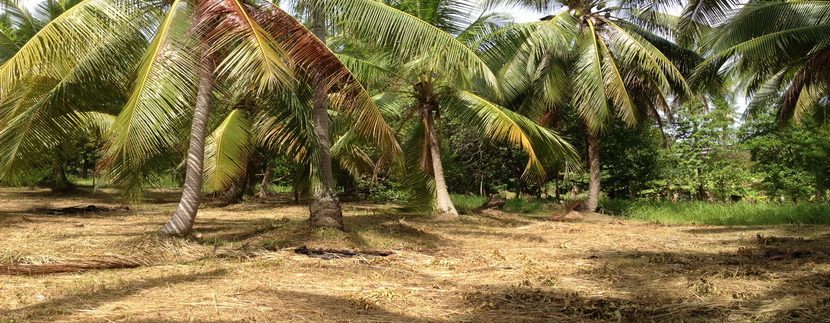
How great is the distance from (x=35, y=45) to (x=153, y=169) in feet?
10.0

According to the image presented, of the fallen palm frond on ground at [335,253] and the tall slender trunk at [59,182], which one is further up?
the tall slender trunk at [59,182]

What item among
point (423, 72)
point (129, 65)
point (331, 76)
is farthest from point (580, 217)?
point (129, 65)

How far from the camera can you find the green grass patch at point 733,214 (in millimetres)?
12844

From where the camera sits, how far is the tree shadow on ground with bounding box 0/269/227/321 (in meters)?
4.16

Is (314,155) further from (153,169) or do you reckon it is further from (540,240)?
(540,240)

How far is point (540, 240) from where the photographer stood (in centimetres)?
995

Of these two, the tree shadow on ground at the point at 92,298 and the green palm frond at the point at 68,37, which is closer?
the tree shadow on ground at the point at 92,298

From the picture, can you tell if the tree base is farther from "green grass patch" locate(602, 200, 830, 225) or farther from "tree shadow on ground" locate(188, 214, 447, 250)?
"green grass patch" locate(602, 200, 830, 225)

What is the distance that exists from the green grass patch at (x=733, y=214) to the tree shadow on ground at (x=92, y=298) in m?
11.3

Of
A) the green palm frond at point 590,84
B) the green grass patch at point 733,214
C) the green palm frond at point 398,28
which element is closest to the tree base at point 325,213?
the green palm frond at point 398,28

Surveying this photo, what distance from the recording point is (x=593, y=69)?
1380cm

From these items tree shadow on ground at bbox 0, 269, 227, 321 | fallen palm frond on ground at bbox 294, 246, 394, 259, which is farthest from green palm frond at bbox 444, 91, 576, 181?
tree shadow on ground at bbox 0, 269, 227, 321

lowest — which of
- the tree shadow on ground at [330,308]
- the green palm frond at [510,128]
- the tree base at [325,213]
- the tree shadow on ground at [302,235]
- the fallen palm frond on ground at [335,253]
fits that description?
the tree shadow on ground at [330,308]

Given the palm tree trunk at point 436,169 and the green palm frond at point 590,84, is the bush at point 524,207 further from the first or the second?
the palm tree trunk at point 436,169
